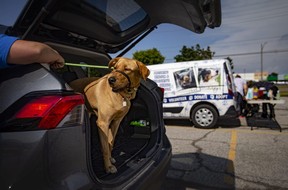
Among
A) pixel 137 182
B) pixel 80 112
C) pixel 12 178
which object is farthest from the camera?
pixel 137 182

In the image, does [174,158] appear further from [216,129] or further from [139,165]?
[216,129]

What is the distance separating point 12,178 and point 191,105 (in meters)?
7.21

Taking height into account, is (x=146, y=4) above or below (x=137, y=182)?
above

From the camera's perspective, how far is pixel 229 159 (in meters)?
4.58


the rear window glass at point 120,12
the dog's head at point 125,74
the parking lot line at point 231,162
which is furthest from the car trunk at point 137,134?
the parking lot line at point 231,162

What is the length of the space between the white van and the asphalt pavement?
61 centimetres

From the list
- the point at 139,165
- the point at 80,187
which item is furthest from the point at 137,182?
the point at 80,187

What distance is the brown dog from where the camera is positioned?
2.28 meters

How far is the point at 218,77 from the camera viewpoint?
7.78m

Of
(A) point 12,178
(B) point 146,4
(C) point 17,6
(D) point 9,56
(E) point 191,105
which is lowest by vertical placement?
(E) point 191,105

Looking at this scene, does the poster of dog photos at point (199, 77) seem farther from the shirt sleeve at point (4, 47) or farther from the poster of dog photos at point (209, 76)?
the shirt sleeve at point (4, 47)

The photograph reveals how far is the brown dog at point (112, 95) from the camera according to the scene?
2280mm

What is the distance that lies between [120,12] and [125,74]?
682mm

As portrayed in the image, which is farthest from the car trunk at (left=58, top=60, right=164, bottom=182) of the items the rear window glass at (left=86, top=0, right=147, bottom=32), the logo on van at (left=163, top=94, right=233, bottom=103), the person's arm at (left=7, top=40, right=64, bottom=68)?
the logo on van at (left=163, top=94, right=233, bottom=103)
